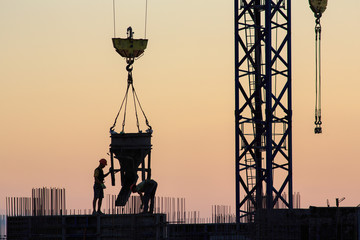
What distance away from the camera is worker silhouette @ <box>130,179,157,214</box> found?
5950 cm

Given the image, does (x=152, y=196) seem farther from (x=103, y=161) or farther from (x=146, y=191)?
(x=103, y=161)

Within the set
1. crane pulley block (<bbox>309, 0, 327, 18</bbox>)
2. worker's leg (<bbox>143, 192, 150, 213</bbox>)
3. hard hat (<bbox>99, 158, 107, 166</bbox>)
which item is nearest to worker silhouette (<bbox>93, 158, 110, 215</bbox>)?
hard hat (<bbox>99, 158, 107, 166</bbox>)

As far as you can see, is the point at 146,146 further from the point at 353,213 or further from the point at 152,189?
the point at 353,213

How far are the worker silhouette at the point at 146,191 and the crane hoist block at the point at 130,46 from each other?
5.84m

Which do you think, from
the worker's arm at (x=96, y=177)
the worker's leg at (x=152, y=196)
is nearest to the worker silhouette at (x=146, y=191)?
the worker's leg at (x=152, y=196)

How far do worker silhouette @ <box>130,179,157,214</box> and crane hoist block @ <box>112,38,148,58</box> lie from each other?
5.84m

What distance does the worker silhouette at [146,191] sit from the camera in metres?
59.5

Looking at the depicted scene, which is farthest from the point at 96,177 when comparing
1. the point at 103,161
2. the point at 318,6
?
the point at 318,6

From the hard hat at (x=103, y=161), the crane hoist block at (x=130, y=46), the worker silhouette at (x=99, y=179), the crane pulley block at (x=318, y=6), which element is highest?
the crane pulley block at (x=318, y=6)

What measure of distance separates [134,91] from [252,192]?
16536 millimetres

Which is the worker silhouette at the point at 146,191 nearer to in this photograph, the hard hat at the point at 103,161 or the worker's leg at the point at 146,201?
the worker's leg at the point at 146,201

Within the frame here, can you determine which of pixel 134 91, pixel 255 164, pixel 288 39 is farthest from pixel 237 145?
pixel 134 91

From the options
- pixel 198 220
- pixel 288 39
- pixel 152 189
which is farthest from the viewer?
pixel 288 39

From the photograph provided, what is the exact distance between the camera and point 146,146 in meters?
60.6
